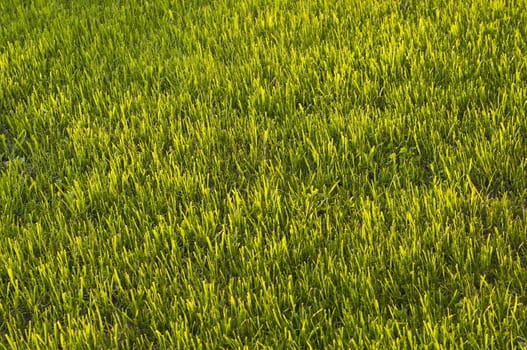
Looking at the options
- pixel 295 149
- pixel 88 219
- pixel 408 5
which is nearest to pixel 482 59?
pixel 408 5

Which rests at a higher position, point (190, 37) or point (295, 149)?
point (190, 37)

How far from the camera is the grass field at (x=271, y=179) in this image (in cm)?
239

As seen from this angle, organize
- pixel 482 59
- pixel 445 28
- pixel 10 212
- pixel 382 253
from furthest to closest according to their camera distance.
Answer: pixel 445 28 < pixel 482 59 < pixel 10 212 < pixel 382 253

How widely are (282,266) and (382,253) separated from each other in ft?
1.28

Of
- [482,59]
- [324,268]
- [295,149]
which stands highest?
[482,59]

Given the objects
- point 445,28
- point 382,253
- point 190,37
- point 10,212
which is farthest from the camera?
point 190,37

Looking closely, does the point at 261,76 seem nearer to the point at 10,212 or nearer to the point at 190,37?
the point at 190,37

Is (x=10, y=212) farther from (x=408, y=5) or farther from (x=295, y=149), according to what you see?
(x=408, y=5)

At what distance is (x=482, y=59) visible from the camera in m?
3.62

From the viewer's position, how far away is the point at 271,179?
302 cm

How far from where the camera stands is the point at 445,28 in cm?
404

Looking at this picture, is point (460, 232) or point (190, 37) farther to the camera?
point (190, 37)

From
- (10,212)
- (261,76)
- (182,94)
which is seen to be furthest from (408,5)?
(10,212)

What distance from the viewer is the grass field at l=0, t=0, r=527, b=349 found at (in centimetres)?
239
